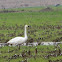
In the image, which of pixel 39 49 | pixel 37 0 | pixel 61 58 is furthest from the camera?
pixel 37 0

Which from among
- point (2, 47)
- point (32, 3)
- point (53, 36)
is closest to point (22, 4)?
point (32, 3)

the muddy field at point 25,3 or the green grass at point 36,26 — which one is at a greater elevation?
the green grass at point 36,26

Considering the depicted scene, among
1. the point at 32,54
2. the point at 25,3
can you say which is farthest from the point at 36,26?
the point at 25,3

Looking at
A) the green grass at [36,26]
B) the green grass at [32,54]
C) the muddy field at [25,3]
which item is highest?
the green grass at [32,54]

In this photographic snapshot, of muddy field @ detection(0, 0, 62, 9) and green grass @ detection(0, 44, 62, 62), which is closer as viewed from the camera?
green grass @ detection(0, 44, 62, 62)

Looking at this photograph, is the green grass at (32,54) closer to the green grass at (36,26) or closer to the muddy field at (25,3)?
the green grass at (36,26)

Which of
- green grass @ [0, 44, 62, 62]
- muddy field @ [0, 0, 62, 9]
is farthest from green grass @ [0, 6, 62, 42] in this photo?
muddy field @ [0, 0, 62, 9]

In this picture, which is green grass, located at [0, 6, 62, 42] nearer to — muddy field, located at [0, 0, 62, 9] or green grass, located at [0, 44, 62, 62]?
green grass, located at [0, 44, 62, 62]

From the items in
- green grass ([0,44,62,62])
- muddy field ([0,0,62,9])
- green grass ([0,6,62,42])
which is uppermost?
green grass ([0,44,62,62])

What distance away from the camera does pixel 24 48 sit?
60.3ft

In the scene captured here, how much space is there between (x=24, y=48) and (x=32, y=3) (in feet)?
274

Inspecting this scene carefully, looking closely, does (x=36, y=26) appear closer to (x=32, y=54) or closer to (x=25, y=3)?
(x=32, y=54)

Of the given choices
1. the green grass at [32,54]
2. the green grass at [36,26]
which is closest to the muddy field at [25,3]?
the green grass at [36,26]

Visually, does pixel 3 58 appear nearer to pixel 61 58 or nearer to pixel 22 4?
pixel 61 58
